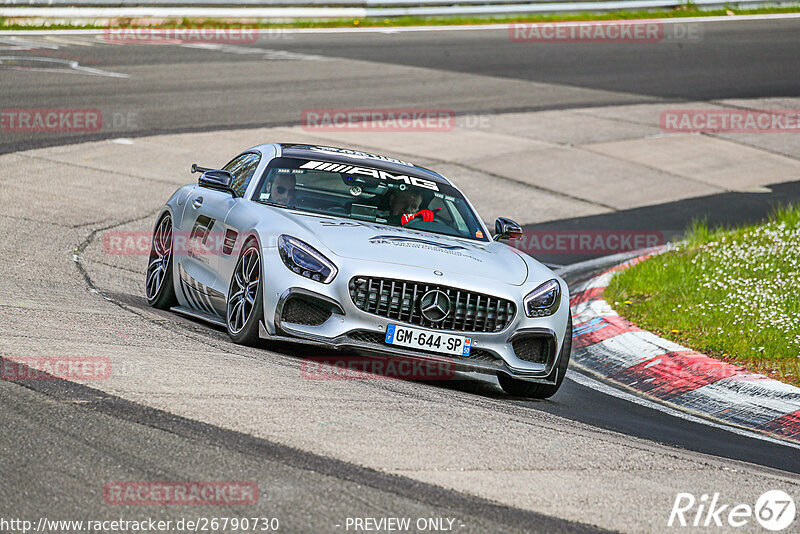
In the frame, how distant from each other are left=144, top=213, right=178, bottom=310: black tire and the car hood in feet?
5.05

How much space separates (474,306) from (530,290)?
458 millimetres

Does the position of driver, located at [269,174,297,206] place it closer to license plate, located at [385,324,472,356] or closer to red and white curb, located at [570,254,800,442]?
license plate, located at [385,324,472,356]

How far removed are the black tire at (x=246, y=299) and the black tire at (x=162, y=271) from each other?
1355 millimetres

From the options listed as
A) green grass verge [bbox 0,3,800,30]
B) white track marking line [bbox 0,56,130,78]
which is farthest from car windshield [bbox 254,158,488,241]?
green grass verge [bbox 0,3,800,30]

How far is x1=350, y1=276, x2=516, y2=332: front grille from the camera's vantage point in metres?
7.30

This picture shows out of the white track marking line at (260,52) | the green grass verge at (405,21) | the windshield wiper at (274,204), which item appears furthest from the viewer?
the green grass verge at (405,21)

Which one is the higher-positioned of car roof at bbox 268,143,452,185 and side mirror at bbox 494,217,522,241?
car roof at bbox 268,143,452,185

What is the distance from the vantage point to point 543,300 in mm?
7770

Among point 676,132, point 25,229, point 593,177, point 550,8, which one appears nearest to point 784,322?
point 25,229

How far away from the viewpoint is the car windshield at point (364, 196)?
8.51 meters

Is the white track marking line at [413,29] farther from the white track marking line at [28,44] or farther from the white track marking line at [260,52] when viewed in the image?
the white track marking line at [260,52]

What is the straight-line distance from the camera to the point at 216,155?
16.2m

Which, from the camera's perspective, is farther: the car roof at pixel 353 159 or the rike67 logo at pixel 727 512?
the car roof at pixel 353 159

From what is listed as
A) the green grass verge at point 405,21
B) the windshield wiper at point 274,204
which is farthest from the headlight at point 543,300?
the green grass verge at point 405,21
